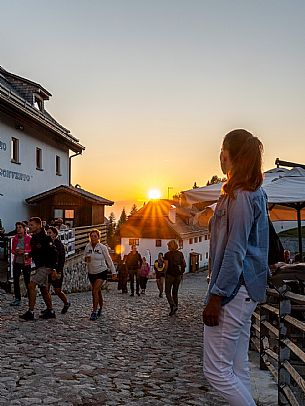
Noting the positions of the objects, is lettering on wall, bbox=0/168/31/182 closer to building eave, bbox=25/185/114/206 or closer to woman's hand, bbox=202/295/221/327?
building eave, bbox=25/185/114/206

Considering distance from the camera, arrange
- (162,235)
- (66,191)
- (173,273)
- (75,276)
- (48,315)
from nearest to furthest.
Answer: (48,315) → (173,273) → (75,276) → (66,191) → (162,235)

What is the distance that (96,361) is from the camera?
25.4 ft

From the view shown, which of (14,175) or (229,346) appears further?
(14,175)

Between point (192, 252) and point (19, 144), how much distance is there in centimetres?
3877

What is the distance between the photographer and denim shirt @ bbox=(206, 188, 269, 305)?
3.29m

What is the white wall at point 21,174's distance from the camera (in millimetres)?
24134

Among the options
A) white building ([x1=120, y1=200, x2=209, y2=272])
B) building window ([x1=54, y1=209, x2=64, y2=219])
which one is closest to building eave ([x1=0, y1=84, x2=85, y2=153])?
building window ([x1=54, y1=209, x2=64, y2=219])

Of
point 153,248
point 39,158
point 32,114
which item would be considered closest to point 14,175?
point 32,114

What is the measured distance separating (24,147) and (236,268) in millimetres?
24015

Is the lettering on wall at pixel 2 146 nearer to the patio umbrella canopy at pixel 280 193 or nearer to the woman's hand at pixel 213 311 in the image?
the patio umbrella canopy at pixel 280 193

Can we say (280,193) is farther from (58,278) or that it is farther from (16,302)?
(16,302)

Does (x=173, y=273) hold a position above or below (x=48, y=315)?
above

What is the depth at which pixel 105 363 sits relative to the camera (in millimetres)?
7629

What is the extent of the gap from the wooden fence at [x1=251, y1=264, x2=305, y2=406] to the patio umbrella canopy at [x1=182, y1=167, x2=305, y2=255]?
2423mm
